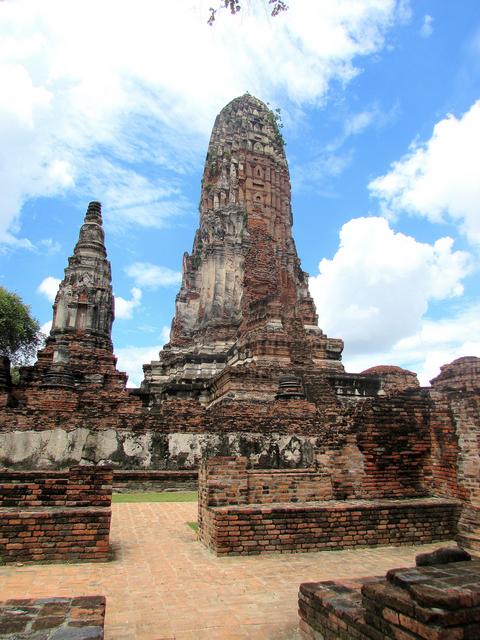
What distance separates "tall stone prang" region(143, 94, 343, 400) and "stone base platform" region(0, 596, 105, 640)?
17158 millimetres

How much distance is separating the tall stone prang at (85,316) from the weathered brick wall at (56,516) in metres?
10.0

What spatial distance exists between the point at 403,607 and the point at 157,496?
32.7ft

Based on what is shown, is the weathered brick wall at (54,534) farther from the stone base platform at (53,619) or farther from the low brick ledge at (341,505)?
the stone base platform at (53,619)

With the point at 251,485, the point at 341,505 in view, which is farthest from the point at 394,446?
the point at 251,485

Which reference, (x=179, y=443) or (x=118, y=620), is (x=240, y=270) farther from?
(x=118, y=620)

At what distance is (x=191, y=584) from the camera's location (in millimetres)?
4902

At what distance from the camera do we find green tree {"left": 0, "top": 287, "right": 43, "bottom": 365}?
109 ft

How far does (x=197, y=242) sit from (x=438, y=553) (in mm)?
26613

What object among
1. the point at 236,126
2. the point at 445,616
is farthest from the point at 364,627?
the point at 236,126

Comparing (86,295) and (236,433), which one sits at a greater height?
(86,295)

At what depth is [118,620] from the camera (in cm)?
387

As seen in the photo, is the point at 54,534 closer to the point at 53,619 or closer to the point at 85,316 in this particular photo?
the point at 53,619

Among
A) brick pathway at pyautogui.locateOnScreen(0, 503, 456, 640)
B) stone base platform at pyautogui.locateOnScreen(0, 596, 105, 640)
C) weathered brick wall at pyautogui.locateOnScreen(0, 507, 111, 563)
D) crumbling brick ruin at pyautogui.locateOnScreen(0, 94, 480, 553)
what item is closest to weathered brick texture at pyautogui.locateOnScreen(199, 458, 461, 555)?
brick pathway at pyautogui.locateOnScreen(0, 503, 456, 640)

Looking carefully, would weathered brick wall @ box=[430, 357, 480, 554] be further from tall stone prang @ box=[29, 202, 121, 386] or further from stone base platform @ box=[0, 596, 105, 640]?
tall stone prang @ box=[29, 202, 121, 386]
